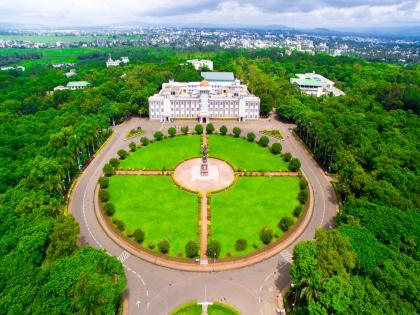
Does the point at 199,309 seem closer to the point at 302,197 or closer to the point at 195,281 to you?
the point at 195,281

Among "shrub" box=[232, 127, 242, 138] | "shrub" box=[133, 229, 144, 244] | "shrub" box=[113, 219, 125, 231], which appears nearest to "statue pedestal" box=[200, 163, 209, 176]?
"shrub" box=[113, 219, 125, 231]

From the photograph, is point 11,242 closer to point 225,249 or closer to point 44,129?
point 225,249

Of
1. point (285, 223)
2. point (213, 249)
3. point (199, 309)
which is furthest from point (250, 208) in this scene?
point (199, 309)

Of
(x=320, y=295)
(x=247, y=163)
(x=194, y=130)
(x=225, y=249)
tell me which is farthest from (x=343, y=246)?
(x=194, y=130)

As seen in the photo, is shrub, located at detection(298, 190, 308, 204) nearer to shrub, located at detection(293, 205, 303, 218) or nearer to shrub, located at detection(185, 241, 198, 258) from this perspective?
shrub, located at detection(293, 205, 303, 218)

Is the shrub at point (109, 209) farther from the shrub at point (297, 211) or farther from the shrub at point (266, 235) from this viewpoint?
the shrub at point (297, 211)
